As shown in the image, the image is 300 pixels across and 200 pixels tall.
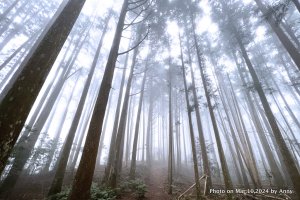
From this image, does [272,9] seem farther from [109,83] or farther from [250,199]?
[250,199]

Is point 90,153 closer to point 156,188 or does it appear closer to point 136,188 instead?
point 136,188

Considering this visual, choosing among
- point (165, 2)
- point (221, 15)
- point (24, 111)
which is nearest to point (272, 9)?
point (221, 15)

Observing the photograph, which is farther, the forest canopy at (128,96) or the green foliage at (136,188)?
the green foliage at (136,188)

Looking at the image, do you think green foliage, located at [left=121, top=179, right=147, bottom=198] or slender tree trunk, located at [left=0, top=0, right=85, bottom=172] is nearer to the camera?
slender tree trunk, located at [left=0, top=0, right=85, bottom=172]

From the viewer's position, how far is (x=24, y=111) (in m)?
2.54

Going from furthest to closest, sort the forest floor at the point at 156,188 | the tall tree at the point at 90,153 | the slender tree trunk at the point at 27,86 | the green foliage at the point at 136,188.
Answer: the forest floor at the point at 156,188
the green foliage at the point at 136,188
the tall tree at the point at 90,153
the slender tree trunk at the point at 27,86

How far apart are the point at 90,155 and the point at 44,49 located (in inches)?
107

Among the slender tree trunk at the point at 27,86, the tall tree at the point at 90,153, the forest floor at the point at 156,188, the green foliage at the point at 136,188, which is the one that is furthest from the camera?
the forest floor at the point at 156,188

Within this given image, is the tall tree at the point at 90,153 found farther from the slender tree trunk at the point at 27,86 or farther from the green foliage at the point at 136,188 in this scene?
the green foliage at the point at 136,188

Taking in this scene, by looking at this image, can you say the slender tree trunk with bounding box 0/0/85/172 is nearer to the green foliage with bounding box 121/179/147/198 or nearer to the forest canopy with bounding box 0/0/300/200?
the forest canopy with bounding box 0/0/300/200

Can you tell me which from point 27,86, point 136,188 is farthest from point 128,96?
point 27,86

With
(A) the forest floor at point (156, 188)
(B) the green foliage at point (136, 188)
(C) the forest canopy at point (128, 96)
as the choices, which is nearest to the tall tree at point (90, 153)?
(C) the forest canopy at point (128, 96)

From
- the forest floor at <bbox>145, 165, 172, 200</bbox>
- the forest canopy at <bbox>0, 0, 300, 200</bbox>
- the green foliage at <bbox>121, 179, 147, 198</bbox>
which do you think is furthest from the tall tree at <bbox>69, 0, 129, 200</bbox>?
the forest floor at <bbox>145, 165, 172, 200</bbox>

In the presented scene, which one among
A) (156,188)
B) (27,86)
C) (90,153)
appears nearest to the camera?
(27,86)
